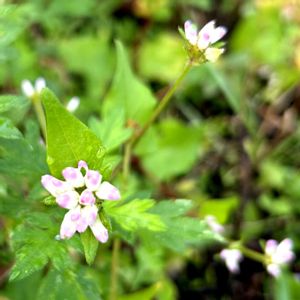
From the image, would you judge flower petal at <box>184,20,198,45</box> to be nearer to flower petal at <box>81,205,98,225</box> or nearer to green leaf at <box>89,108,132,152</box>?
green leaf at <box>89,108,132,152</box>

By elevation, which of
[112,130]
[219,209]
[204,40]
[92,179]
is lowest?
[92,179]

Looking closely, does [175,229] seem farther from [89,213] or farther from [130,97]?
[130,97]

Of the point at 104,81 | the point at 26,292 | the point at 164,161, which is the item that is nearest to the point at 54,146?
the point at 26,292

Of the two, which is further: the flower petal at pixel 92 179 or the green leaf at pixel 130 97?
the green leaf at pixel 130 97

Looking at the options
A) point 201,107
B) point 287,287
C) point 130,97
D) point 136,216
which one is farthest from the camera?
point 201,107

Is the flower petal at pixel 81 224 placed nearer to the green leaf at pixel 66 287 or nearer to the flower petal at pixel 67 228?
the flower petal at pixel 67 228

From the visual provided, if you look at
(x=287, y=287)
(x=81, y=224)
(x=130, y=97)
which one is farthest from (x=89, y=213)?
(x=287, y=287)

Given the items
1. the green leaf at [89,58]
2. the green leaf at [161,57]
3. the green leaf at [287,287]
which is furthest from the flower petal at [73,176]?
the green leaf at [161,57]
